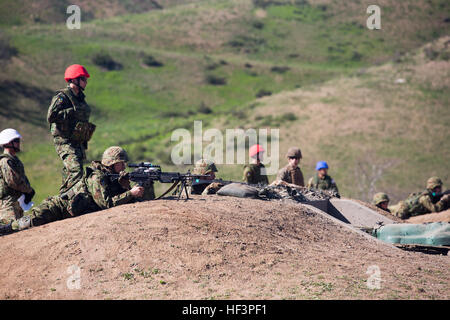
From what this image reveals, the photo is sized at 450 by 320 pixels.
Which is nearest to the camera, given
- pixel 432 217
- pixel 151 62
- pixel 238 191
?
pixel 238 191

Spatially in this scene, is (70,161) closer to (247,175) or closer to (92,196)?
(92,196)

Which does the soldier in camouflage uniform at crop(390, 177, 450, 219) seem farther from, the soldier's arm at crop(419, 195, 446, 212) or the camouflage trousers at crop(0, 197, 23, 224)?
the camouflage trousers at crop(0, 197, 23, 224)

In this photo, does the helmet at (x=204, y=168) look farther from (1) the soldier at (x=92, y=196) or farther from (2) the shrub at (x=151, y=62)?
(2) the shrub at (x=151, y=62)

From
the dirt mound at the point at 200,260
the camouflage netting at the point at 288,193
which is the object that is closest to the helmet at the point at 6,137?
the dirt mound at the point at 200,260

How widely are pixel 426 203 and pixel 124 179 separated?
8500 mm

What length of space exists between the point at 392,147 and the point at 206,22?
36.0m

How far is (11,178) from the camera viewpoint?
8.01 metres

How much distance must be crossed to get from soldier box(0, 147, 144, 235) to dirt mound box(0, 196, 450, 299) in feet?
0.82

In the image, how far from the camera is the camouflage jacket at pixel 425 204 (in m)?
13.6

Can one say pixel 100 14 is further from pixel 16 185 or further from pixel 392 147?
pixel 16 185

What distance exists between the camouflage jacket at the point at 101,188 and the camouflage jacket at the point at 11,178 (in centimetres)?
105

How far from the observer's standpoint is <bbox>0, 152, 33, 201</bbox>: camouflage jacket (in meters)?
8.02

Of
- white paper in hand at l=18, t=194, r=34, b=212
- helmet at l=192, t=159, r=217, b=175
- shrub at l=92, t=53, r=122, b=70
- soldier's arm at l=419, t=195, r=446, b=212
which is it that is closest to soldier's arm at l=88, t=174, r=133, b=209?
white paper in hand at l=18, t=194, r=34, b=212

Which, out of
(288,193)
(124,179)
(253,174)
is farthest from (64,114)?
(253,174)
